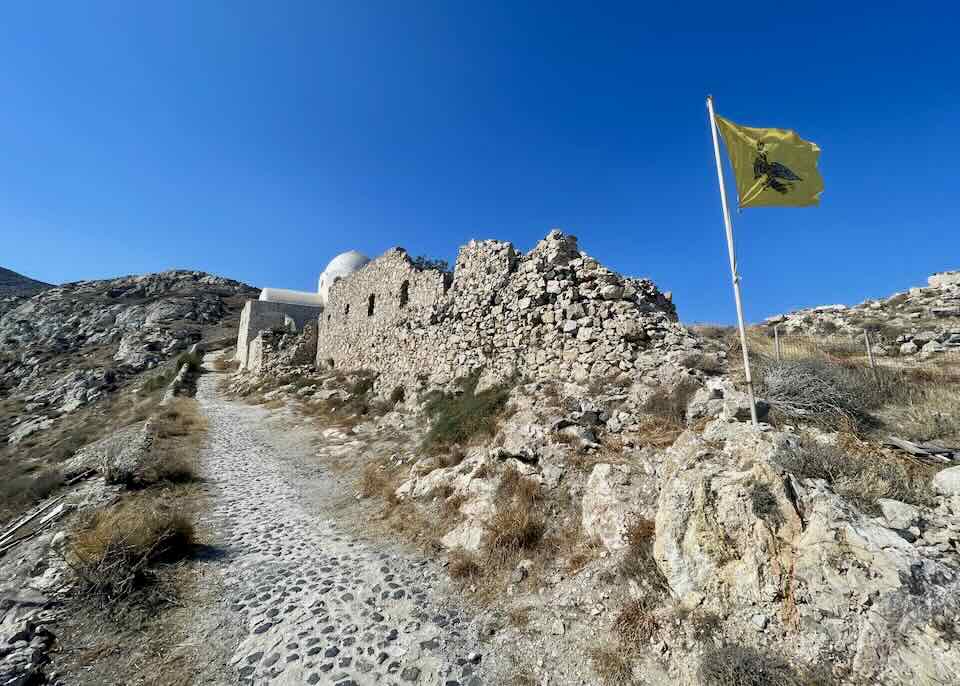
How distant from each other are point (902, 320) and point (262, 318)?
130ft

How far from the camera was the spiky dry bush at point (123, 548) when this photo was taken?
4980 millimetres

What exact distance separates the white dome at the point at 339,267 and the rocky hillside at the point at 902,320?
113 feet

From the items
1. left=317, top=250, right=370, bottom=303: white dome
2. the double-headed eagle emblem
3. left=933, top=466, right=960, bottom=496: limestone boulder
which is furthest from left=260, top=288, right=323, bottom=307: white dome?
left=933, top=466, right=960, bottom=496: limestone boulder

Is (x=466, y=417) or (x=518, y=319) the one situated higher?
(x=518, y=319)

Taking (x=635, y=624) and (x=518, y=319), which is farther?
(x=518, y=319)

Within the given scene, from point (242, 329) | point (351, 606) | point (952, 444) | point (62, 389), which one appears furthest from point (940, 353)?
point (62, 389)

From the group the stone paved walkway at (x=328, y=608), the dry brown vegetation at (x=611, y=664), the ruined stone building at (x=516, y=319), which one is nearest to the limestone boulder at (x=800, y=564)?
the dry brown vegetation at (x=611, y=664)

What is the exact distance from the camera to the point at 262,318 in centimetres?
3441

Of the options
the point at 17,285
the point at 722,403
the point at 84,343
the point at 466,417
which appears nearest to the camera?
the point at 722,403

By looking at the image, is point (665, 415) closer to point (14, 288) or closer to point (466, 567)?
point (466, 567)

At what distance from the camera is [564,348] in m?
9.65

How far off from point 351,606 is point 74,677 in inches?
100

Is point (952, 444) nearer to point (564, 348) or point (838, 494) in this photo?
point (838, 494)

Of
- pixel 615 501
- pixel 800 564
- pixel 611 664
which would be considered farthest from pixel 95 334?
pixel 800 564
